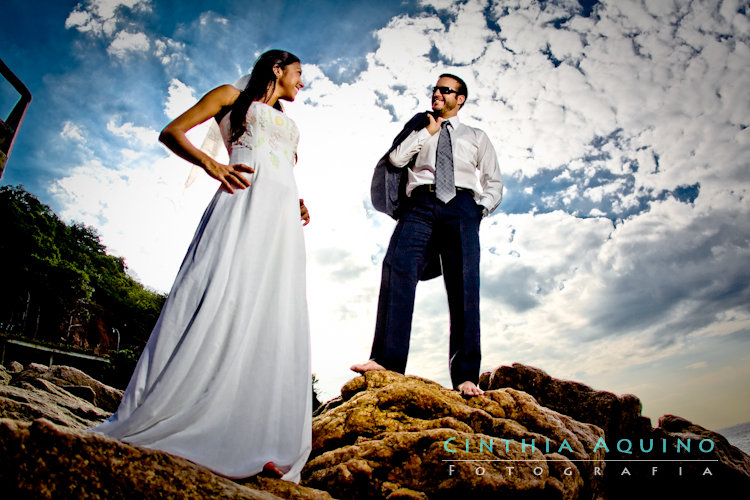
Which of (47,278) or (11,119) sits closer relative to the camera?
(11,119)

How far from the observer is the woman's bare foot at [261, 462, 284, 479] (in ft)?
6.33

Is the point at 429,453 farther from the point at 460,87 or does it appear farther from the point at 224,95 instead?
the point at 460,87

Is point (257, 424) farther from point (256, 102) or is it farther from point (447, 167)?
point (447, 167)

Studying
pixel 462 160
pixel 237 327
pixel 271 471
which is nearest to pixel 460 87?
pixel 462 160

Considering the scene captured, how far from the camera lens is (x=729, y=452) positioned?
143 inches

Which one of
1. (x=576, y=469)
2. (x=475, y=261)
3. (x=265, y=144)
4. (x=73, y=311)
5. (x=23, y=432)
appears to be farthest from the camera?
(x=73, y=311)

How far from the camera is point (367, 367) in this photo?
3.51 meters

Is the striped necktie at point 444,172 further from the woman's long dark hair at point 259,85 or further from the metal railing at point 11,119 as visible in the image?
the metal railing at point 11,119

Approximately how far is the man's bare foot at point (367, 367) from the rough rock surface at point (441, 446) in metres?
0.08

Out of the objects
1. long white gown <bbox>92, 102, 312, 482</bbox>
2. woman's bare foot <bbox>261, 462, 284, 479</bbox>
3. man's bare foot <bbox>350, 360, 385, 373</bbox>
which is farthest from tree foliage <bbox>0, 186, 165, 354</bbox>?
woman's bare foot <bbox>261, 462, 284, 479</bbox>

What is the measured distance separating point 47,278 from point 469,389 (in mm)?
35914

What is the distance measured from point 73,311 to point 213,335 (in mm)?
37113

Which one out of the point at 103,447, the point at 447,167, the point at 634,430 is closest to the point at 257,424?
the point at 103,447

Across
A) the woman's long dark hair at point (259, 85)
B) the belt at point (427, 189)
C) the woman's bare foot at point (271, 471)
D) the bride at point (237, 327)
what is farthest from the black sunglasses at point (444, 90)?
the woman's bare foot at point (271, 471)
